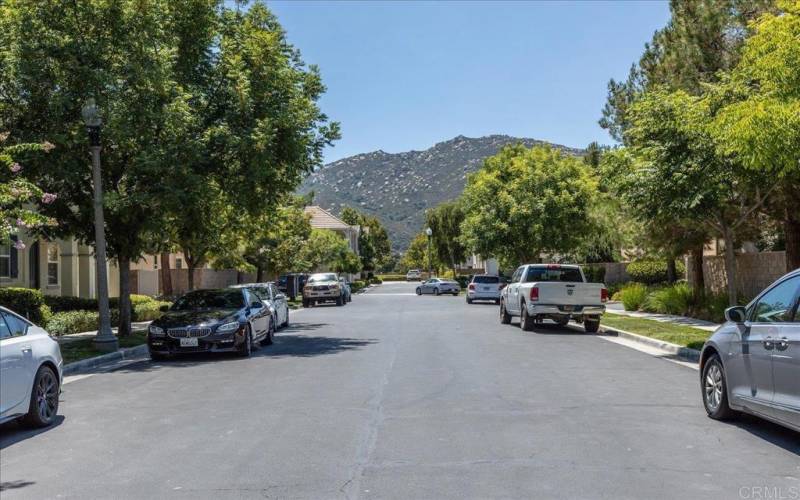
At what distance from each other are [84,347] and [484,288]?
91.4ft

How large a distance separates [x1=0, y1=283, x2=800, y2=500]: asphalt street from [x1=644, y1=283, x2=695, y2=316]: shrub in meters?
12.3

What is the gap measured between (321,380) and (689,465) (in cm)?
663

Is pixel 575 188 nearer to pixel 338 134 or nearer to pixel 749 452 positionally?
pixel 338 134

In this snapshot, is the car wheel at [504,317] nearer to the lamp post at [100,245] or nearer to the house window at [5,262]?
the lamp post at [100,245]

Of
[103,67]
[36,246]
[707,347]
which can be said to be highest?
[103,67]

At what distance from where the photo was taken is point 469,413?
911 cm

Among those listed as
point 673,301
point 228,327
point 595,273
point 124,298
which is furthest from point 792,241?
point 595,273

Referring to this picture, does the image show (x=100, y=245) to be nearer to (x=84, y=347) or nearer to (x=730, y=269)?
(x=84, y=347)

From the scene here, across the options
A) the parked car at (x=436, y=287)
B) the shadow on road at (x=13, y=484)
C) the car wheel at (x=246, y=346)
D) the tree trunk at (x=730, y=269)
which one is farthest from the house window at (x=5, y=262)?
the parked car at (x=436, y=287)

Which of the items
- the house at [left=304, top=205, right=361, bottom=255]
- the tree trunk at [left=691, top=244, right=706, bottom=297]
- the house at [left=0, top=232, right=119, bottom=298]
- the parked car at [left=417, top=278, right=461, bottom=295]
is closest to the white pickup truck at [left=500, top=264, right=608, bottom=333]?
the tree trunk at [left=691, top=244, right=706, bottom=297]

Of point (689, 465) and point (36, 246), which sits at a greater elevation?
point (36, 246)

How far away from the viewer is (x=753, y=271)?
24078mm

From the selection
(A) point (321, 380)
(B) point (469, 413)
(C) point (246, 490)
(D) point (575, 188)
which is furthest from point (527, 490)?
(D) point (575, 188)

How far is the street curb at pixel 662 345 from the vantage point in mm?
14805
